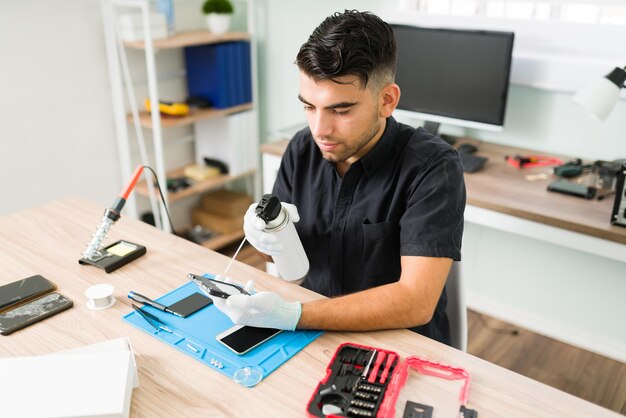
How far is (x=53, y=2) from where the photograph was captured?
2473 mm

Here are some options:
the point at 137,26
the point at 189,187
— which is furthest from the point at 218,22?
the point at 189,187

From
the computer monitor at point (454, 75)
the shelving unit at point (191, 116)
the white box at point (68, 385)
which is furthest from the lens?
the shelving unit at point (191, 116)

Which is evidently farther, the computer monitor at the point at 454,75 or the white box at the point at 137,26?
the white box at the point at 137,26

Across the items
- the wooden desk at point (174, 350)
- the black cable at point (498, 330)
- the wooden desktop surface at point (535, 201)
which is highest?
the wooden desk at point (174, 350)

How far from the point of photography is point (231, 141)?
3.05 m

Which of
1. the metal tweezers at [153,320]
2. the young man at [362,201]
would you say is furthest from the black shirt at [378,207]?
the metal tweezers at [153,320]

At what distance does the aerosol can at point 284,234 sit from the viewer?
47.6 inches

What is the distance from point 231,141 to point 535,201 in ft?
5.46

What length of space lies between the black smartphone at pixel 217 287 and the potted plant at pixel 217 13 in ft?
6.68

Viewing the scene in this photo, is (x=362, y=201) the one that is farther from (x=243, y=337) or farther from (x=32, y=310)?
(x=32, y=310)

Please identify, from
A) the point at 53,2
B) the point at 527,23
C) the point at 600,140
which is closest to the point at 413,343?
the point at 600,140

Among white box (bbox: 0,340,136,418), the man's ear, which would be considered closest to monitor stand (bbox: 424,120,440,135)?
the man's ear

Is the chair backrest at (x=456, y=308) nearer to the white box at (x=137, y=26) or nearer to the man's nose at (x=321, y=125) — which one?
the man's nose at (x=321, y=125)

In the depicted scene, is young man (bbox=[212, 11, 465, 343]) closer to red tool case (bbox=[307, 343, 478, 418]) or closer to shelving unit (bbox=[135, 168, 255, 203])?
red tool case (bbox=[307, 343, 478, 418])
